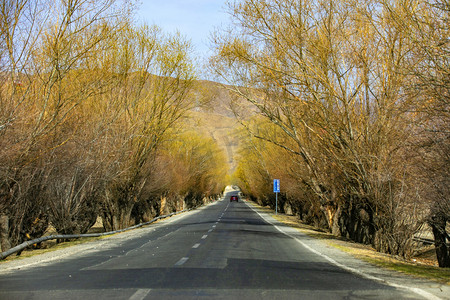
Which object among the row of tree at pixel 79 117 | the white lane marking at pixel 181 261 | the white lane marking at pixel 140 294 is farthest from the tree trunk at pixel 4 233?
the white lane marking at pixel 140 294

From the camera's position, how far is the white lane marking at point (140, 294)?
6586mm

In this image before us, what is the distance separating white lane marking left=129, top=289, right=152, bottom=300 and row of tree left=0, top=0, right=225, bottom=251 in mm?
6536

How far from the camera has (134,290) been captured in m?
7.23

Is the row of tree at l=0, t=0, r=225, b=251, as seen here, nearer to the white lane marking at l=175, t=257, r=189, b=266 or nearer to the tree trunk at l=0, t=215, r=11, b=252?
the tree trunk at l=0, t=215, r=11, b=252

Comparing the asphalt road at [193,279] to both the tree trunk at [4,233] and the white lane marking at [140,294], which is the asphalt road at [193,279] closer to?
the white lane marking at [140,294]

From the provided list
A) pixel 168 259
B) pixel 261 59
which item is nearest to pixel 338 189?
pixel 261 59

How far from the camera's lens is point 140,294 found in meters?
6.89

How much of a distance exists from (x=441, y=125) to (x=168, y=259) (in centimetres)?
748

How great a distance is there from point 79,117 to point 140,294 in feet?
45.8

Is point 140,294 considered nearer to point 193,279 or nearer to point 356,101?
point 193,279

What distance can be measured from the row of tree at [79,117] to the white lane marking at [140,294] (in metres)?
6.54

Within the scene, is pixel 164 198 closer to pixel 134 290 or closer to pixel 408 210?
pixel 408 210

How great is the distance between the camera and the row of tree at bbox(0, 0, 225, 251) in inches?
555

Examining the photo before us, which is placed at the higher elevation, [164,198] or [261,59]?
[261,59]
